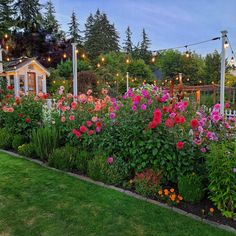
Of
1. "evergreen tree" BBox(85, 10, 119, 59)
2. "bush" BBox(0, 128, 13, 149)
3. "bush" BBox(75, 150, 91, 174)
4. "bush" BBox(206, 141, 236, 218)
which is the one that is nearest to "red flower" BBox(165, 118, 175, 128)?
"bush" BBox(206, 141, 236, 218)

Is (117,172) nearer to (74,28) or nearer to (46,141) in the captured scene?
(46,141)

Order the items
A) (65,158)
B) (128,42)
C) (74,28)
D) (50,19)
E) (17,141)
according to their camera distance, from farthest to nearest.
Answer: (128,42), (74,28), (50,19), (17,141), (65,158)

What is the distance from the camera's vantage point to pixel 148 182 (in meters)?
2.78

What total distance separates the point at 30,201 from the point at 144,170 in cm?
138

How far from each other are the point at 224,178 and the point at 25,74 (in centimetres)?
1204

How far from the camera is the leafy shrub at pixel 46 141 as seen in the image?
13.2 feet

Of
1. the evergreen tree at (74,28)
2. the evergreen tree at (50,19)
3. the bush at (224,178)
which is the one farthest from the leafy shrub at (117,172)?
the evergreen tree at (74,28)

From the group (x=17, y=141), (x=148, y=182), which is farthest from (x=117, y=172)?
(x=17, y=141)

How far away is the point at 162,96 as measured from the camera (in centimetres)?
322

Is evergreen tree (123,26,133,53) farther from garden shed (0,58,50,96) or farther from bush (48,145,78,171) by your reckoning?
bush (48,145,78,171)

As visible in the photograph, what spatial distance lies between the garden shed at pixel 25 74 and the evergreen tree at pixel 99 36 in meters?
16.5

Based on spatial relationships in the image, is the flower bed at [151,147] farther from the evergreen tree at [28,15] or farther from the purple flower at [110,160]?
the evergreen tree at [28,15]

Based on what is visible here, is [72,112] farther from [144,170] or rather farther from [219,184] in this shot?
[219,184]

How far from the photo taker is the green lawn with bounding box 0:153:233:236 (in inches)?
85.0
